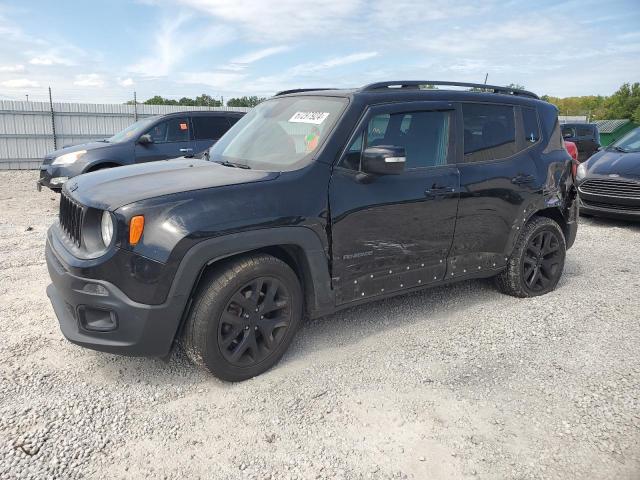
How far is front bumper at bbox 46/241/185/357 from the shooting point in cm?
271

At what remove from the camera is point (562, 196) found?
4812 mm

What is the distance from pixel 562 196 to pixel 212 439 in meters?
3.96

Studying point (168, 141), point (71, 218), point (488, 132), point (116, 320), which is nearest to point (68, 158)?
point (168, 141)

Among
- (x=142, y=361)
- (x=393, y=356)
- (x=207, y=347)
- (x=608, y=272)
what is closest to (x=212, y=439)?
(x=207, y=347)

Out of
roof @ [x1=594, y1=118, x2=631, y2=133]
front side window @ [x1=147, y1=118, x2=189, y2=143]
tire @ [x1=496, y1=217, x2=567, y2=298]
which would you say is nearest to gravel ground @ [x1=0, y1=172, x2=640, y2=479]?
tire @ [x1=496, y1=217, x2=567, y2=298]

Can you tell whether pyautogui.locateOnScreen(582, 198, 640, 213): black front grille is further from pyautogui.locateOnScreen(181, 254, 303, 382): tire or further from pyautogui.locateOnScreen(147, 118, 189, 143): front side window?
pyautogui.locateOnScreen(147, 118, 189, 143): front side window

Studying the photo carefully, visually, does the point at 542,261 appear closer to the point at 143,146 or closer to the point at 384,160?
Answer: the point at 384,160

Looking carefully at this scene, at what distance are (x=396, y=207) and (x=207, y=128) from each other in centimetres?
694

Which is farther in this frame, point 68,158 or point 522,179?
point 68,158

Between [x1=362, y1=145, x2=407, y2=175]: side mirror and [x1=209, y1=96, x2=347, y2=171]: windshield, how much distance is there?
352 millimetres

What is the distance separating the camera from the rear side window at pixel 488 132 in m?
4.09

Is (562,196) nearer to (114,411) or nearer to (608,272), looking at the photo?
(608,272)

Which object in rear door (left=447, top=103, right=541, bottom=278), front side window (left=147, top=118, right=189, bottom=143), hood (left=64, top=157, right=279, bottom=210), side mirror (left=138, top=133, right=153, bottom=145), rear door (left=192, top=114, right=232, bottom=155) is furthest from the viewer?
rear door (left=192, top=114, right=232, bottom=155)

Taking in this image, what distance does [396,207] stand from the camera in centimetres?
355
